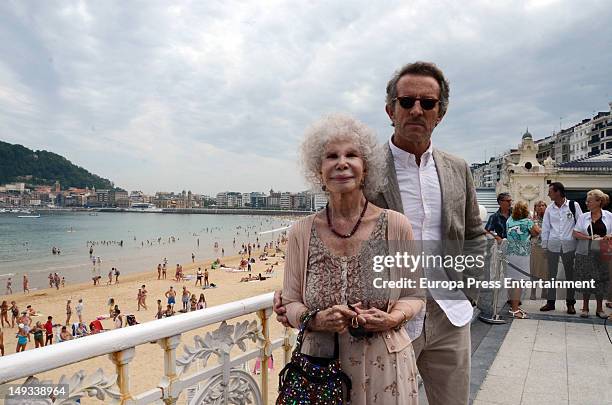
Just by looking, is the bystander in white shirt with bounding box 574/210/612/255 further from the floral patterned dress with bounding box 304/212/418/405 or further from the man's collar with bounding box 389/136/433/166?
the floral patterned dress with bounding box 304/212/418/405

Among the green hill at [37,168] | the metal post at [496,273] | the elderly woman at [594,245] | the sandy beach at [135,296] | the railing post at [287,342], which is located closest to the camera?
the railing post at [287,342]

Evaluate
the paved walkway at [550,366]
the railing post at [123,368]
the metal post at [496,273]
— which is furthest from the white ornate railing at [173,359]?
the metal post at [496,273]

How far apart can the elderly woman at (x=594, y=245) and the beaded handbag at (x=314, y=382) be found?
517 cm

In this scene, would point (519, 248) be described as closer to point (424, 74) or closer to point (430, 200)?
point (430, 200)

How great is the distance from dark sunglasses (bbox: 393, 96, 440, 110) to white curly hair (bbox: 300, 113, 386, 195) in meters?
0.25

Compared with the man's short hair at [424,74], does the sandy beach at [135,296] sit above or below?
below

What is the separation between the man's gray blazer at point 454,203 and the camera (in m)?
1.79

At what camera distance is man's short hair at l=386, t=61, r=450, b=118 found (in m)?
1.79

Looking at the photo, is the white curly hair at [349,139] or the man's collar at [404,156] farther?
the man's collar at [404,156]

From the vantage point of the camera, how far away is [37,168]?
542 feet

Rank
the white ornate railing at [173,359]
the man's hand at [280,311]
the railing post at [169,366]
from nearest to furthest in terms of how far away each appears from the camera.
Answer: the white ornate railing at [173,359], the man's hand at [280,311], the railing post at [169,366]

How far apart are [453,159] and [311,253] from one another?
0.90 m

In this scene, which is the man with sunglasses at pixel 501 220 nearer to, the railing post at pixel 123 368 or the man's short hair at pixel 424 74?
the man's short hair at pixel 424 74

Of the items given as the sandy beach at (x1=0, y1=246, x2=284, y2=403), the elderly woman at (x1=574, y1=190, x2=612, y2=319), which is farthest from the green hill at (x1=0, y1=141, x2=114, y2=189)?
the elderly woman at (x1=574, y1=190, x2=612, y2=319)
